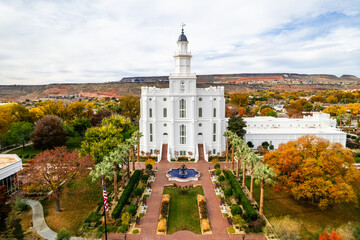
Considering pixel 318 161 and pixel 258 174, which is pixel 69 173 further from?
pixel 318 161

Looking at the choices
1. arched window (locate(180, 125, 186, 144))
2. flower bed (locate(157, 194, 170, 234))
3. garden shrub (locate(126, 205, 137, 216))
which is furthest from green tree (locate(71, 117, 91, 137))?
garden shrub (locate(126, 205, 137, 216))

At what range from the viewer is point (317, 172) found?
21531mm

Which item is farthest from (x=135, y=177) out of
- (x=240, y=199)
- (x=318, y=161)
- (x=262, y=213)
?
(x=318, y=161)

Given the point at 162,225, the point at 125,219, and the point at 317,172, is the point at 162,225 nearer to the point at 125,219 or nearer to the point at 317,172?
the point at 125,219

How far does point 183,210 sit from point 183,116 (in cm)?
2042

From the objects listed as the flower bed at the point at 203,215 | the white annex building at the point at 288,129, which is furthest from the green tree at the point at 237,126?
the flower bed at the point at 203,215

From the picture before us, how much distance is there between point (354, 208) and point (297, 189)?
7.94 m

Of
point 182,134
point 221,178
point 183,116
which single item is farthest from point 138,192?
point 183,116

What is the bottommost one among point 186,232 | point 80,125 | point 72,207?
point 186,232

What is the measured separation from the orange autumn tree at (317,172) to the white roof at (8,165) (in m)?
30.9

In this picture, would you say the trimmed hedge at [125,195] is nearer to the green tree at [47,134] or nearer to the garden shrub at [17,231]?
the garden shrub at [17,231]

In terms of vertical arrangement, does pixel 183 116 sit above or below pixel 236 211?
above

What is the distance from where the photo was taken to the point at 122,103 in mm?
72375

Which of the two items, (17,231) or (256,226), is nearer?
(17,231)
